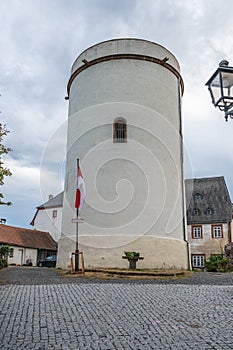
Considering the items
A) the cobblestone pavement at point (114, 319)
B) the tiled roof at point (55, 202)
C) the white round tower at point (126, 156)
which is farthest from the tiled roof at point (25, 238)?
the cobblestone pavement at point (114, 319)

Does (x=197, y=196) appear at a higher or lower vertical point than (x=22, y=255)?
higher

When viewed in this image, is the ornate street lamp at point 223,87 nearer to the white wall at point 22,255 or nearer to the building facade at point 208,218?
the building facade at point 208,218

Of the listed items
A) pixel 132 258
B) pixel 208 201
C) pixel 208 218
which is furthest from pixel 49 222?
pixel 132 258

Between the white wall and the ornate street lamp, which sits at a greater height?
the ornate street lamp

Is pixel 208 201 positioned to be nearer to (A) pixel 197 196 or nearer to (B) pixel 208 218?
(A) pixel 197 196

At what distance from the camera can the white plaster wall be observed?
42719 millimetres

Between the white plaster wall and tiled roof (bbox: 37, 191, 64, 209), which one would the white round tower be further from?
tiled roof (bbox: 37, 191, 64, 209)

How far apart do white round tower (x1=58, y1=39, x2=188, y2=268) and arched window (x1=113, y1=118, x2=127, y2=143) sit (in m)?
0.04

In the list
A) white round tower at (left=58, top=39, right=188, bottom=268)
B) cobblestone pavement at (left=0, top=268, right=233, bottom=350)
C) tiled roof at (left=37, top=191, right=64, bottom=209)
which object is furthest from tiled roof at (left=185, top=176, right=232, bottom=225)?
cobblestone pavement at (left=0, top=268, right=233, bottom=350)

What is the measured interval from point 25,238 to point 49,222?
25.4 feet

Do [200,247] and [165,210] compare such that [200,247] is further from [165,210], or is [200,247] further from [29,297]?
[29,297]

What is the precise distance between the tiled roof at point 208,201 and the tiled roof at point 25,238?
1501 cm

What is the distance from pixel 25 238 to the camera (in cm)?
3722

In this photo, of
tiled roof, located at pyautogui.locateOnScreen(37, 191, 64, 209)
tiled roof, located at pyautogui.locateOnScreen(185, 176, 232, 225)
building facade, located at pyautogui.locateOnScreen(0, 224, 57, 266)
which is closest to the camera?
tiled roof, located at pyautogui.locateOnScreen(185, 176, 232, 225)
